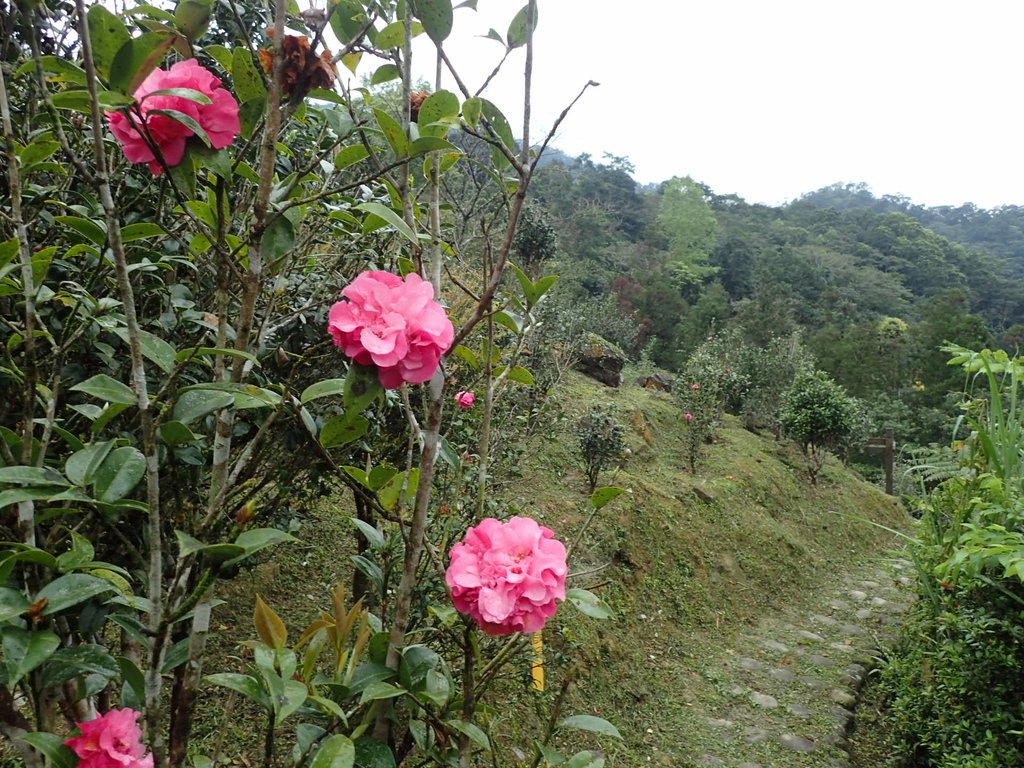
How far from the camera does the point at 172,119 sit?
1.99 feet

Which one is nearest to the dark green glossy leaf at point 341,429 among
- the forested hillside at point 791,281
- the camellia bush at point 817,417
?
the forested hillside at point 791,281

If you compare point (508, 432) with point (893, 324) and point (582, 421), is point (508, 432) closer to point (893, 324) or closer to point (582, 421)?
point (582, 421)

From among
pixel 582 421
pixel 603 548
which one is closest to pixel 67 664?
pixel 603 548

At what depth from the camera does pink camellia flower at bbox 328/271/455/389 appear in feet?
2.08

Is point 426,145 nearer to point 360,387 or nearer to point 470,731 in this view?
point 360,387

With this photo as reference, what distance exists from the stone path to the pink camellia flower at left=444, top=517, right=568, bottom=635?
7.18 feet

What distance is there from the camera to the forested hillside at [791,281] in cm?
1340

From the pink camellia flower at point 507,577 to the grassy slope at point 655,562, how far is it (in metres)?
0.22

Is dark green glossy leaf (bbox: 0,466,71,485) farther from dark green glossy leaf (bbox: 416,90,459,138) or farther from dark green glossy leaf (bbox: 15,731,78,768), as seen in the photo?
dark green glossy leaf (bbox: 416,90,459,138)

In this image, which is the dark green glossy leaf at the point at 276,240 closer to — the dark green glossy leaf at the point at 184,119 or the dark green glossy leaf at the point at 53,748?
the dark green glossy leaf at the point at 184,119

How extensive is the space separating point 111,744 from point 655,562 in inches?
143

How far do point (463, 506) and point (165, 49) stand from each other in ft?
6.27

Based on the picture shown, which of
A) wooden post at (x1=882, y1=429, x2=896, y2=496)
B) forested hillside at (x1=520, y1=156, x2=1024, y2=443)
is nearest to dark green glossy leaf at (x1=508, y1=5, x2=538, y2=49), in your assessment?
forested hillside at (x1=520, y1=156, x2=1024, y2=443)

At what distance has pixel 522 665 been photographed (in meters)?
2.07
